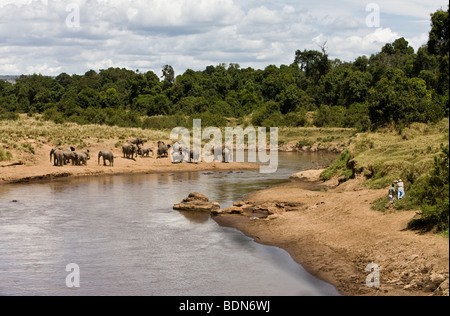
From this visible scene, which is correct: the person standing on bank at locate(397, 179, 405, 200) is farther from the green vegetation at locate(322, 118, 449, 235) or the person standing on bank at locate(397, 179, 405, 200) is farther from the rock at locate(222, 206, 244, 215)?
the rock at locate(222, 206, 244, 215)

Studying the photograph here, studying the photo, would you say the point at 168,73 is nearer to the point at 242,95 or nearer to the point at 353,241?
the point at 242,95

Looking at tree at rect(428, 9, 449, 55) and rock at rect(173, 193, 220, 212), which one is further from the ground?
tree at rect(428, 9, 449, 55)

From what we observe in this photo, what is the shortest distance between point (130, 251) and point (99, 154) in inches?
1058

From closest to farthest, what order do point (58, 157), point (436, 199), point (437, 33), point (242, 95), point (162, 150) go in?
point (436, 199), point (437, 33), point (58, 157), point (162, 150), point (242, 95)

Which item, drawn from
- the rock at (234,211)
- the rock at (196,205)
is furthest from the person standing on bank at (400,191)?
the rock at (196,205)

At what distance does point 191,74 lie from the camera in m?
126

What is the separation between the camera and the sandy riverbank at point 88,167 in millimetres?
39375

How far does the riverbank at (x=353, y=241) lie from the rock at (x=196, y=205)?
4.61 ft

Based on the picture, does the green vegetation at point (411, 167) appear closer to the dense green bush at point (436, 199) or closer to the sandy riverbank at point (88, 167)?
the dense green bush at point (436, 199)

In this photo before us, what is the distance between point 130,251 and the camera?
2005cm

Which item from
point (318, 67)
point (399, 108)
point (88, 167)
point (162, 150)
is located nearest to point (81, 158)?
point (88, 167)

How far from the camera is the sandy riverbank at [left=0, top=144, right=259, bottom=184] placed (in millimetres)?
39375

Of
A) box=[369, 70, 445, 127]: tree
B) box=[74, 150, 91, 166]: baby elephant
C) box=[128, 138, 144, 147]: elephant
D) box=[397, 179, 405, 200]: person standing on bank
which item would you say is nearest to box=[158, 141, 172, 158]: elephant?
box=[128, 138, 144, 147]: elephant

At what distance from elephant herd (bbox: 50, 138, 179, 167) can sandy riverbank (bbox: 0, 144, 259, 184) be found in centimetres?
55
